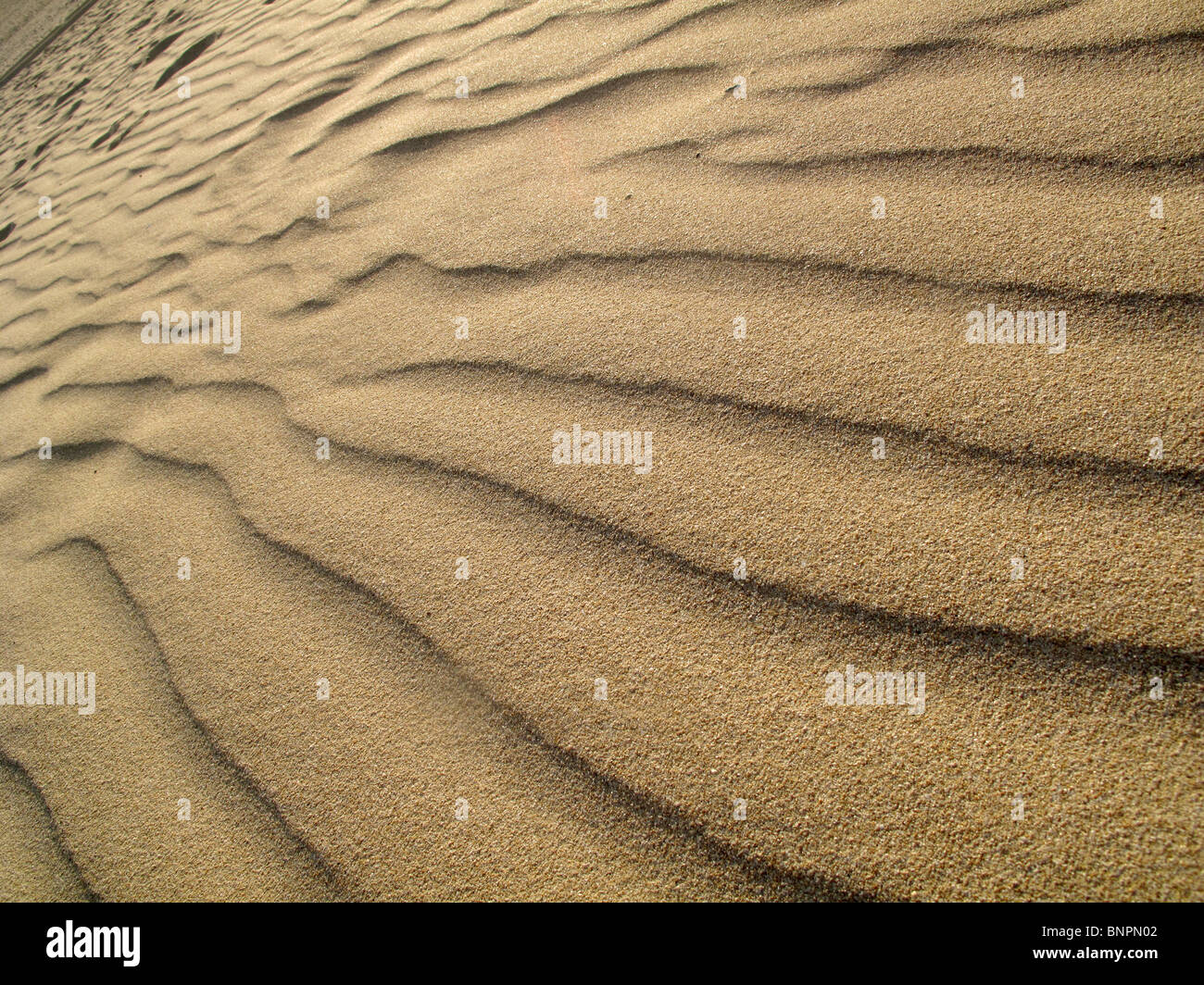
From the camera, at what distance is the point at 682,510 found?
1039 mm

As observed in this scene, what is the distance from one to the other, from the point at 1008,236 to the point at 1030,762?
805 mm

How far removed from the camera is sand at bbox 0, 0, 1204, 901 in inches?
30.1

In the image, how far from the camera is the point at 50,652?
129 cm

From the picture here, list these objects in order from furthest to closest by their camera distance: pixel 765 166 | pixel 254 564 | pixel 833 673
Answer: pixel 765 166
pixel 254 564
pixel 833 673

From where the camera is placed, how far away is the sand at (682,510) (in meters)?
0.76

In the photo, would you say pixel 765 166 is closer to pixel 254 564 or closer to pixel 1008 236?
pixel 1008 236

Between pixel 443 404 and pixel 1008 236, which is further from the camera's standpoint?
pixel 443 404

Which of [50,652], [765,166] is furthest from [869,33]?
[50,652]

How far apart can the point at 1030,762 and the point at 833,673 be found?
0.68ft

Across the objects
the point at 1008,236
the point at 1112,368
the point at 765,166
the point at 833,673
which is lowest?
the point at 833,673
